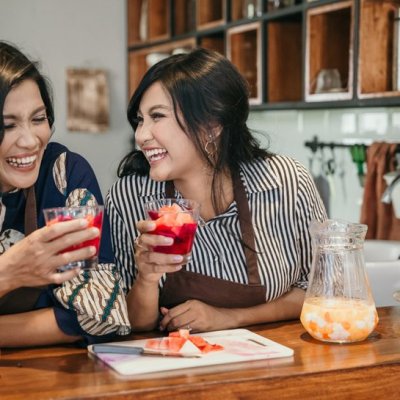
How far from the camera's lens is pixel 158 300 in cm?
222

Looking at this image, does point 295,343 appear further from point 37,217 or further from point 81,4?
point 81,4

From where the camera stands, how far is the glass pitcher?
1.94m

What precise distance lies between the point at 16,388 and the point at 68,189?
0.69 m

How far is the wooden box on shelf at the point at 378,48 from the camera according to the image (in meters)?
3.45

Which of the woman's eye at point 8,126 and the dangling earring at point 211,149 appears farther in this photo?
the dangling earring at point 211,149

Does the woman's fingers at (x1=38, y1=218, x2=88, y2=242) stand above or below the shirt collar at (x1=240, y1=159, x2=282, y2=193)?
below

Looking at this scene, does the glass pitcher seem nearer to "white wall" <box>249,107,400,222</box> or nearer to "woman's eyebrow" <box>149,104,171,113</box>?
"woman's eyebrow" <box>149,104,171,113</box>

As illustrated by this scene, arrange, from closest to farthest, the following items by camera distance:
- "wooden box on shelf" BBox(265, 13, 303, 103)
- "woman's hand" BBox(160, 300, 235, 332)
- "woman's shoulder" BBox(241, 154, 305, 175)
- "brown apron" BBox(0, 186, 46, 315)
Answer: "brown apron" BBox(0, 186, 46, 315) < "woman's hand" BBox(160, 300, 235, 332) < "woman's shoulder" BBox(241, 154, 305, 175) < "wooden box on shelf" BBox(265, 13, 303, 103)

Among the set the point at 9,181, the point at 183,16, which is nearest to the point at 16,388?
the point at 9,181

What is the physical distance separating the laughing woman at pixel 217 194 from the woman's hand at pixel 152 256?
0.70ft

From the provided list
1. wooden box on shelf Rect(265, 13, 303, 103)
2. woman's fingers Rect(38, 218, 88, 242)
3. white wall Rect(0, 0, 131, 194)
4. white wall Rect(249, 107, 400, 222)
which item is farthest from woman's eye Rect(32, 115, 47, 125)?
white wall Rect(0, 0, 131, 194)

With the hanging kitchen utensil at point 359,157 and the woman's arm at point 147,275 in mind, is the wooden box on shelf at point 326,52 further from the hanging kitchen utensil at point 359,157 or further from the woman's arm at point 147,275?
the woman's arm at point 147,275

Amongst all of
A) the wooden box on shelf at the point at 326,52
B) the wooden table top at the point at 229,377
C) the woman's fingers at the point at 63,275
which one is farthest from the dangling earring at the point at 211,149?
the wooden box on shelf at the point at 326,52

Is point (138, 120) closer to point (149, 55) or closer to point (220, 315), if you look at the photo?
point (220, 315)
